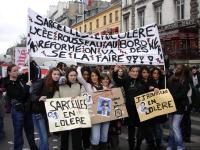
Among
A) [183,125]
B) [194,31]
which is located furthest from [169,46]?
[183,125]

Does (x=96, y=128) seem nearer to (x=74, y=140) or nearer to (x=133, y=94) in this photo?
(x=74, y=140)

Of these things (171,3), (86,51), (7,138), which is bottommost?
(7,138)

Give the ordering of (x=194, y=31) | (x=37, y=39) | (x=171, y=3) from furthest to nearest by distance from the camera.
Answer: (x=171, y=3) < (x=194, y=31) < (x=37, y=39)

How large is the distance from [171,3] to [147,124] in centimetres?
2752

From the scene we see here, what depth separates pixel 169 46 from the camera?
3166cm

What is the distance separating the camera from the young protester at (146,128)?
26.1ft

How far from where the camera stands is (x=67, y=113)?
24.5 ft

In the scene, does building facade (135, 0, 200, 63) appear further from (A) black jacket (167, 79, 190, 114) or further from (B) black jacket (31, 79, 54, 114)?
(B) black jacket (31, 79, 54, 114)

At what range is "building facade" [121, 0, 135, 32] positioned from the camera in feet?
138

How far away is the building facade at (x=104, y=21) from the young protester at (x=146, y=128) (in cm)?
3676

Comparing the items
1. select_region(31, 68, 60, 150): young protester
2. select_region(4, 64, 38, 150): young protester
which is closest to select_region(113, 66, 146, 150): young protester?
select_region(31, 68, 60, 150): young protester

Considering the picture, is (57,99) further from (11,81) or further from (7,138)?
(7,138)

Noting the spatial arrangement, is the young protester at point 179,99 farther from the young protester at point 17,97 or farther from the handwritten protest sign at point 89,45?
the young protester at point 17,97

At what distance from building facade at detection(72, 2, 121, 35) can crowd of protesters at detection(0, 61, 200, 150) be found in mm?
36596
